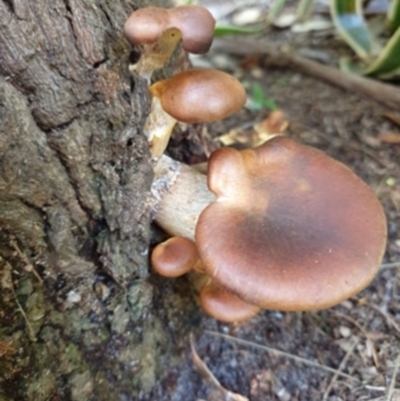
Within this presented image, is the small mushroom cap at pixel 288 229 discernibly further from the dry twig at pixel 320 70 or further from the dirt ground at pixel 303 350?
the dry twig at pixel 320 70

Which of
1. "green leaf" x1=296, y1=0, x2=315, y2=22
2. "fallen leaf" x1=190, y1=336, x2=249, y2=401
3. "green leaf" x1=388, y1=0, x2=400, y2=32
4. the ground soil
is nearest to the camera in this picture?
the ground soil

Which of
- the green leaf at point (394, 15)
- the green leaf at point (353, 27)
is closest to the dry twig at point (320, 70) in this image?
the green leaf at point (353, 27)

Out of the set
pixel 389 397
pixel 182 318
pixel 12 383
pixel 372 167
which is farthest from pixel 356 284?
pixel 372 167

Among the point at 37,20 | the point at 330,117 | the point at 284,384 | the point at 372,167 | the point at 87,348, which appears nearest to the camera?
the point at 37,20

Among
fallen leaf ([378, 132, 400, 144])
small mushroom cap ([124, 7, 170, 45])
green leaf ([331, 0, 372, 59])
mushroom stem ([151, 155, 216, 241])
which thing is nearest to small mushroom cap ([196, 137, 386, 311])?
mushroom stem ([151, 155, 216, 241])

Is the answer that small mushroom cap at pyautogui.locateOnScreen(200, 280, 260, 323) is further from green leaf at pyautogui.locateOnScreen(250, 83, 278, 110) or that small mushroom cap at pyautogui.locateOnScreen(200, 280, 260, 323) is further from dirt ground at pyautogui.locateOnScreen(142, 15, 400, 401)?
green leaf at pyautogui.locateOnScreen(250, 83, 278, 110)

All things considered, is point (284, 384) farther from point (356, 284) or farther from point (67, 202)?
point (67, 202)

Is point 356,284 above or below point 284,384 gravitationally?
above
